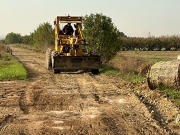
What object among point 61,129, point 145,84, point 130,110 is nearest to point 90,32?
point 145,84

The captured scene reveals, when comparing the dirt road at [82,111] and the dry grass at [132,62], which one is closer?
the dirt road at [82,111]

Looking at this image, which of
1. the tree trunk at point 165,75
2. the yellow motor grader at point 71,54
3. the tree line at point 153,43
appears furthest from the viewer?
the tree line at point 153,43

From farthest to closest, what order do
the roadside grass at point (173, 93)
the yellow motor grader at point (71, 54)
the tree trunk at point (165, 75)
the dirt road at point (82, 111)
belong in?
the yellow motor grader at point (71, 54) → the tree trunk at point (165, 75) → the roadside grass at point (173, 93) → the dirt road at point (82, 111)

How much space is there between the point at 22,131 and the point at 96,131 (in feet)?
5.11

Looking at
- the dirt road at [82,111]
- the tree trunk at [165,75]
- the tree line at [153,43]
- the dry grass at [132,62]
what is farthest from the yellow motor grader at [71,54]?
the tree line at [153,43]

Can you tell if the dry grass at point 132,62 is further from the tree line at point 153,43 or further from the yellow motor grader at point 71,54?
the tree line at point 153,43

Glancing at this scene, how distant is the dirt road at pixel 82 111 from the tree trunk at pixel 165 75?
49cm

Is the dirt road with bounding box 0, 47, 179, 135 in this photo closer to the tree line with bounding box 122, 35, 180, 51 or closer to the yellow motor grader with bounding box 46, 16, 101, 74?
the yellow motor grader with bounding box 46, 16, 101, 74

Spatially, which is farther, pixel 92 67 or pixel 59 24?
pixel 59 24

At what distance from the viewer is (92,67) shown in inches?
696

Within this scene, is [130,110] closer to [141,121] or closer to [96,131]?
[141,121]

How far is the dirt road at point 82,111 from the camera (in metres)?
7.16

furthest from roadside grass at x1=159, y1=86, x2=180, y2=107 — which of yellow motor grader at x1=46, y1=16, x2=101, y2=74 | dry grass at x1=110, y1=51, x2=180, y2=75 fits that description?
yellow motor grader at x1=46, y1=16, x2=101, y2=74

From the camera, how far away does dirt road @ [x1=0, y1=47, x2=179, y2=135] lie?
23.5 ft
